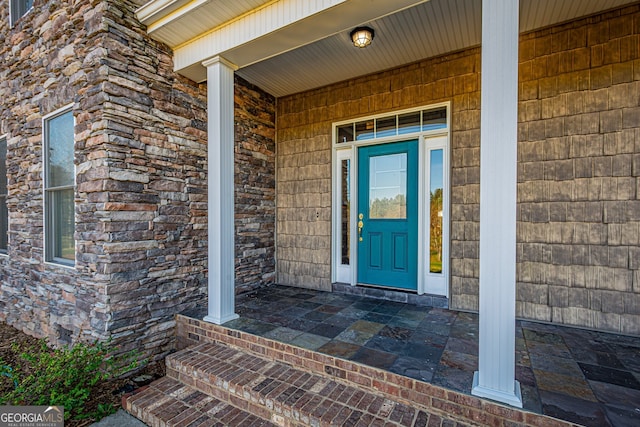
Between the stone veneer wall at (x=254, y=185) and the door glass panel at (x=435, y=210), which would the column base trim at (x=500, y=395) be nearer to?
→ the door glass panel at (x=435, y=210)

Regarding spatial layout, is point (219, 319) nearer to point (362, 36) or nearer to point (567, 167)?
point (362, 36)

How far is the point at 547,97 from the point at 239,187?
11.7 ft

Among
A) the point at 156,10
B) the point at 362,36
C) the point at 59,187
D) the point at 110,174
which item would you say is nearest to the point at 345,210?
the point at 362,36

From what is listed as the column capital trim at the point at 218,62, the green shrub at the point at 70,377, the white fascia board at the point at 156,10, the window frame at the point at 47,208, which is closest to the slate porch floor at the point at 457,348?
the green shrub at the point at 70,377

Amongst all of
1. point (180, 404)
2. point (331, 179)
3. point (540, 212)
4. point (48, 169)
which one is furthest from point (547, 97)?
point (48, 169)

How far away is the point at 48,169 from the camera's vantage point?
338cm

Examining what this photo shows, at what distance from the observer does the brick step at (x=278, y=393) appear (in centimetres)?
182

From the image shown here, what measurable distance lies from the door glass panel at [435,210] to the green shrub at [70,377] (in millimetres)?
3236

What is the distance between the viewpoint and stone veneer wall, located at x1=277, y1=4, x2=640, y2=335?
2.58 meters

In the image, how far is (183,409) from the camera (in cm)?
217

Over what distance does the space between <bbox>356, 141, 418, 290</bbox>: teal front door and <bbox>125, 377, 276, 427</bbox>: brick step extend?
2.22 m

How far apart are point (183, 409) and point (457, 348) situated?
2139 millimetres

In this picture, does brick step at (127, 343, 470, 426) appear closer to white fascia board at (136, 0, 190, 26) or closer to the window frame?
the window frame

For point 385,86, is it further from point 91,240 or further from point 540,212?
point 91,240
